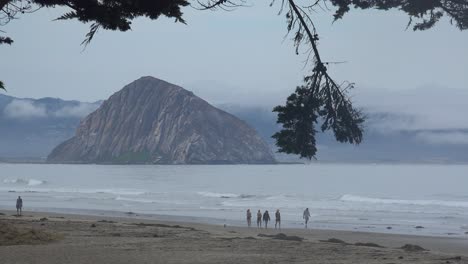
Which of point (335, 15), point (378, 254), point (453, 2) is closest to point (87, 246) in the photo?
point (378, 254)

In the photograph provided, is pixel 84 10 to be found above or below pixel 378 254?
above

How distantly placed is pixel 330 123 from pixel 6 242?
10.3m

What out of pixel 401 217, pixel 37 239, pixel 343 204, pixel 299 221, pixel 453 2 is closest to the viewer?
pixel 453 2

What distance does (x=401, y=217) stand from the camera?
168 feet

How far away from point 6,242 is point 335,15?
9704mm

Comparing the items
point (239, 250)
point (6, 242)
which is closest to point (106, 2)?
point (6, 242)

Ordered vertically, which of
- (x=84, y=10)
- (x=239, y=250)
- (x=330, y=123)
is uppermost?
(x=84, y=10)

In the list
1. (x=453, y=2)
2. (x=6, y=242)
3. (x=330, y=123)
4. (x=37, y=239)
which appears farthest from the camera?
(x=37, y=239)

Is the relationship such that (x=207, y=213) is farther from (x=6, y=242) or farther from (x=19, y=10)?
(x=19, y=10)

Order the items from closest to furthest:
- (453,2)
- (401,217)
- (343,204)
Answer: (453,2) < (401,217) < (343,204)

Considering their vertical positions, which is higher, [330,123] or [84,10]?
[84,10]

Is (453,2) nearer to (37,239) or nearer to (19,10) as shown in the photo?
(19,10)

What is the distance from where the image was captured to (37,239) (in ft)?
57.4

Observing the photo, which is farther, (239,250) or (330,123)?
(239,250)
